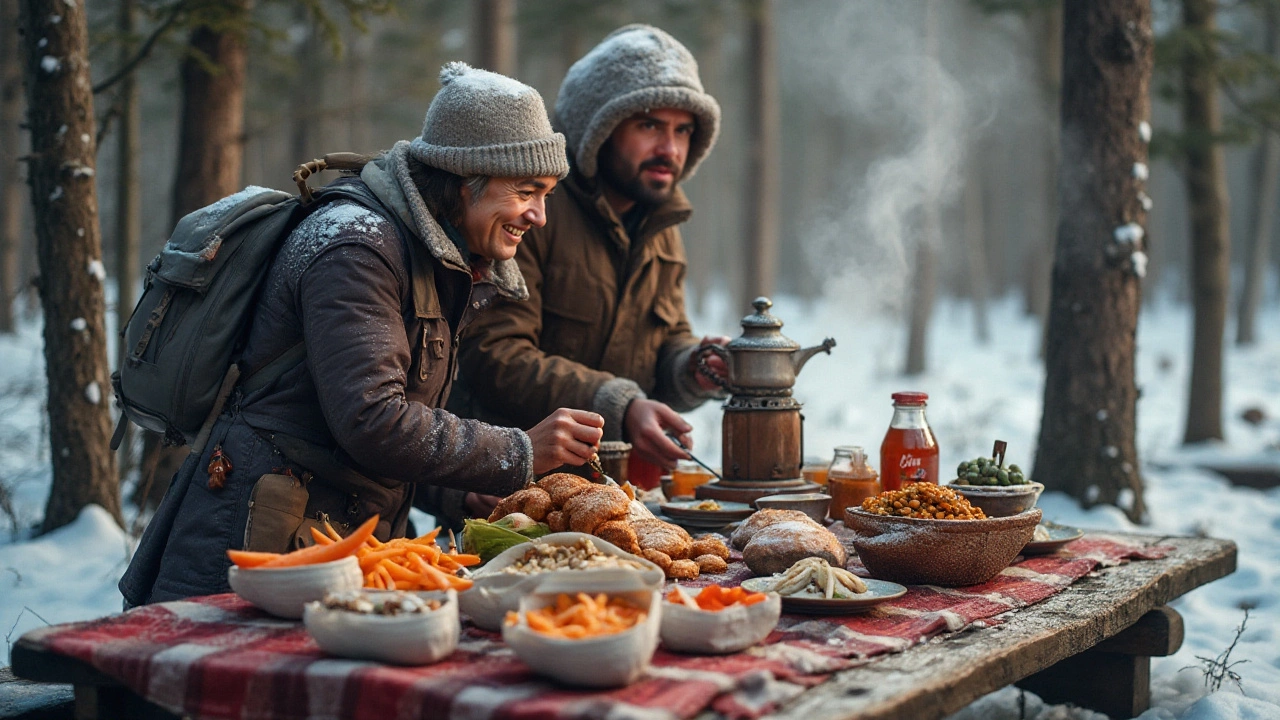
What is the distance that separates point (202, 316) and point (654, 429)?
4.88ft

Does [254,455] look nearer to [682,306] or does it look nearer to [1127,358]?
[682,306]

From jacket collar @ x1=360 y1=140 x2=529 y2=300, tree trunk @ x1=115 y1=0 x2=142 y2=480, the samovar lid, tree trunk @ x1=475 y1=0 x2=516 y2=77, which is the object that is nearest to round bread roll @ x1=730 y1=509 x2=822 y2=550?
the samovar lid

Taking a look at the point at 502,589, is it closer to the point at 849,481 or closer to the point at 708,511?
the point at 708,511

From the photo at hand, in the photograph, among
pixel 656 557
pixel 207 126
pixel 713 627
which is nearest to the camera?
pixel 713 627

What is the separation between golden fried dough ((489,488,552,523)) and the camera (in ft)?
10.2

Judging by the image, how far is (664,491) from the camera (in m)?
4.32

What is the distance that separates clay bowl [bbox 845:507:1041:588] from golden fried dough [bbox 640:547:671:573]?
507mm

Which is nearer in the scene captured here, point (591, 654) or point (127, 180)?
point (591, 654)

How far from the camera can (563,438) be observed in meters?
3.05

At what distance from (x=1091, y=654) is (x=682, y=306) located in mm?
2064

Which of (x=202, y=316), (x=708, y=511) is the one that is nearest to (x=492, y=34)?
(x=708, y=511)

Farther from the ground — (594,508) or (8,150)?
(8,150)

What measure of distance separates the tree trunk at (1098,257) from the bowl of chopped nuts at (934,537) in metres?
3.63

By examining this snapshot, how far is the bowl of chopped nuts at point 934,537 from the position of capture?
118 inches
